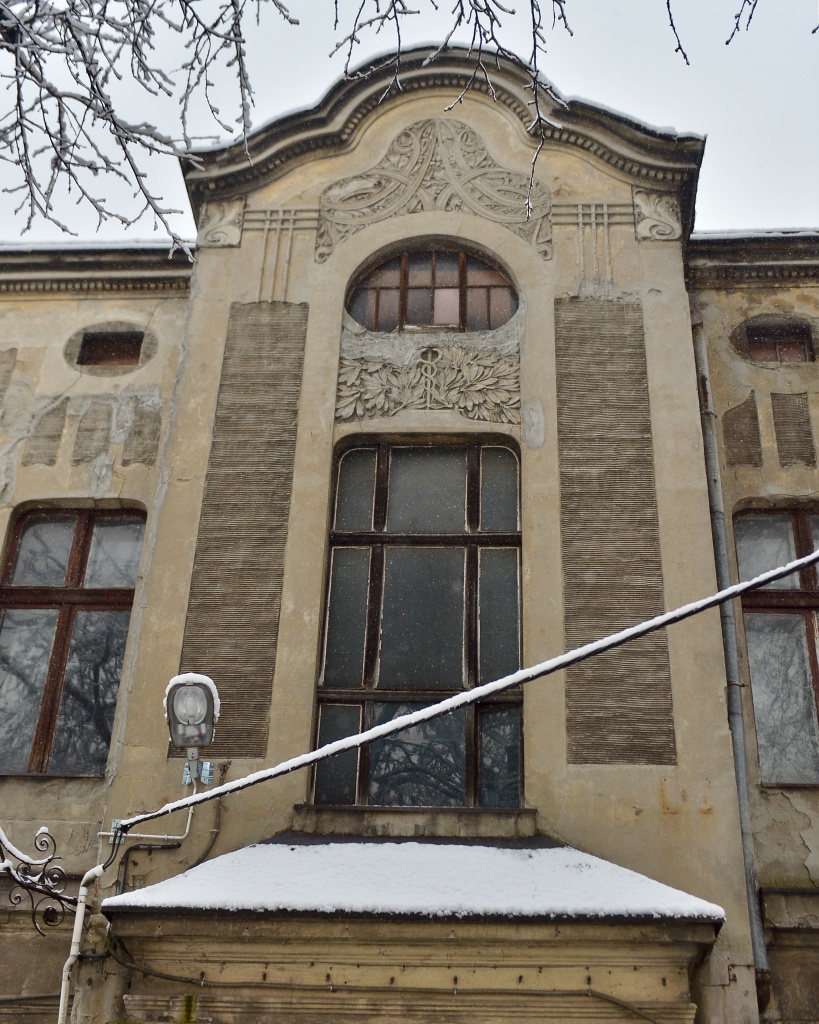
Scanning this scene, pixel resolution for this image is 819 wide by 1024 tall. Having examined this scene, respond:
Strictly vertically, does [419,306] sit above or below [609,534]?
above

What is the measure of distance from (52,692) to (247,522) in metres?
2.42

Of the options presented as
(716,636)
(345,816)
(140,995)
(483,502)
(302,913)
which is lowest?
(140,995)

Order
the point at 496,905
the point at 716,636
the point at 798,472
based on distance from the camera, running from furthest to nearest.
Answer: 1. the point at 798,472
2. the point at 716,636
3. the point at 496,905

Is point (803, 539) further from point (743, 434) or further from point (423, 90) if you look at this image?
point (423, 90)

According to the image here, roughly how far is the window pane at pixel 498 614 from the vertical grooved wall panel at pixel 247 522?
169cm

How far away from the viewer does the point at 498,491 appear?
9.67 m

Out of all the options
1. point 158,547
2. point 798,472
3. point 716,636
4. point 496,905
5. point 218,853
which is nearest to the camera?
point 496,905

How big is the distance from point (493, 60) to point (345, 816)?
7.68m

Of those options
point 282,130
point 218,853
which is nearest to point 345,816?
point 218,853

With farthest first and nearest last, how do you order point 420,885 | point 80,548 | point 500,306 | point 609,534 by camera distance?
point 500,306, point 80,548, point 609,534, point 420,885


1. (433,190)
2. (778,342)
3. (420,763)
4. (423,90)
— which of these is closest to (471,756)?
(420,763)

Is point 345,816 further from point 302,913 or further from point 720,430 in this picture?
point 720,430

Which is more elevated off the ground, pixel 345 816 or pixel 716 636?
pixel 716 636

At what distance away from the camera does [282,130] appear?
1109cm
